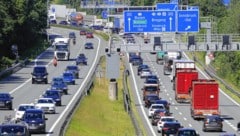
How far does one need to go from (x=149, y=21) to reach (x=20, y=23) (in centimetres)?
5289

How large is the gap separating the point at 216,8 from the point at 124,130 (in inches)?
4420

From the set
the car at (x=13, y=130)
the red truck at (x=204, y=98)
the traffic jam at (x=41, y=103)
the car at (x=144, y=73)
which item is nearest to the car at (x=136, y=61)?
the traffic jam at (x=41, y=103)

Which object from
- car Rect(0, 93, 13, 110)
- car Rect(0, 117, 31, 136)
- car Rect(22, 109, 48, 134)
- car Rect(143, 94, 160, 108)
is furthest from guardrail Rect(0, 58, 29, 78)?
car Rect(0, 117, 31, 136)

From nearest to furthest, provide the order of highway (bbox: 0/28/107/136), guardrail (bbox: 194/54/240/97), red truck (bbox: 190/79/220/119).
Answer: highway (bbox: 0/28/107/136) < red truck (bbox: 190/79/220/119) < guardrail (bbox: 194/54/240/97)

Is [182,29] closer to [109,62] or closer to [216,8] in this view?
[109,62]

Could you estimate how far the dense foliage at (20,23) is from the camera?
395ft

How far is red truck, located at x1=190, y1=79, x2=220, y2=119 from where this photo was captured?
2849 inches

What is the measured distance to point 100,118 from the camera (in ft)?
220

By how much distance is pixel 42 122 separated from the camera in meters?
52.0

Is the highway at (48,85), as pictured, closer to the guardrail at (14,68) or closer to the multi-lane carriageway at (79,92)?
the multi-lane carriageway at (79,92)

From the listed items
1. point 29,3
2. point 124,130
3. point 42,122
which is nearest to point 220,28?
point 29,3

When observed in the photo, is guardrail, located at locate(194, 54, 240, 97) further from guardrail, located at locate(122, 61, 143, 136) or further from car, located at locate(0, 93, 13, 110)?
car, located at locate(0, 93, 13, 110)

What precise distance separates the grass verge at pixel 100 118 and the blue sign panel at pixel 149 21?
713cm

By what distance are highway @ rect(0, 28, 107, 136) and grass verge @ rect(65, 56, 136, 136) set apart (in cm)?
117
